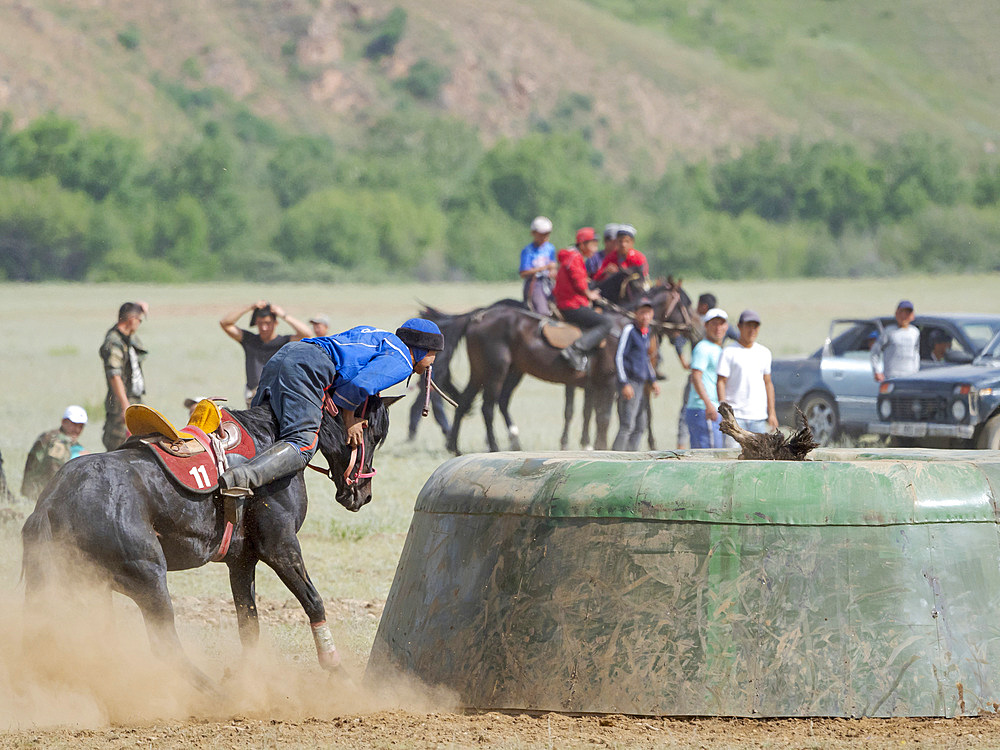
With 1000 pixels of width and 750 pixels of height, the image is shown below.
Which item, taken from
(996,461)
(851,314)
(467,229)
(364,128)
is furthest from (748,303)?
(364,128)

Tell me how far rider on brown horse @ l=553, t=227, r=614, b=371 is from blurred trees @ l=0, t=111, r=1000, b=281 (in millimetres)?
51595

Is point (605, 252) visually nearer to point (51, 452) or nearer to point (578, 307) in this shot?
point (578, 307)

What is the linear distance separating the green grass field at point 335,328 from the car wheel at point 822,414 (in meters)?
1.81

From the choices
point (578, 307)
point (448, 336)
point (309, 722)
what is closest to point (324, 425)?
point (309, 722)

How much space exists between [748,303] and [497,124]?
8777 cm

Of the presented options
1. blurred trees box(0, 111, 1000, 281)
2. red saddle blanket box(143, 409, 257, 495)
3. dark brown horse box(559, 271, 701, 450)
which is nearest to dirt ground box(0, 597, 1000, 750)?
red saddle blanket box(143, 409, 257, 495)

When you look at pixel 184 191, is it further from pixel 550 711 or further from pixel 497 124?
pixel 550 711

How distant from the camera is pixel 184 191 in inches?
3078

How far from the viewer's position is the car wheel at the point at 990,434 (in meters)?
14.1

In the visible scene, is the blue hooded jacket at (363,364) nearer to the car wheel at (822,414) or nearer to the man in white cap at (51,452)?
the man in white cap at (51,452)

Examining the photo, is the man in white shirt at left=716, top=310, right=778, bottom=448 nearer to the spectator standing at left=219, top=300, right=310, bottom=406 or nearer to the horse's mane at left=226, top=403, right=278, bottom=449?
the spectator standing at left=219, top=300, right=310, bottom=406

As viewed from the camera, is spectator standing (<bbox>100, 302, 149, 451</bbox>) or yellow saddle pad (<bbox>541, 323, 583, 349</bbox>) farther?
yellow saddle pad (<bbox>541, 323, 583, 349</bbox>)

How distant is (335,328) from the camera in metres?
38.8

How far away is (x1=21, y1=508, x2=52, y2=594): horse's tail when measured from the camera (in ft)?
18.1
